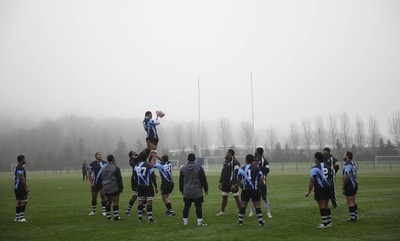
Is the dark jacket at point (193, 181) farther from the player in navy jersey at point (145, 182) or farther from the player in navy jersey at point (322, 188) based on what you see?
the player in navy jersey at point (322, 188)

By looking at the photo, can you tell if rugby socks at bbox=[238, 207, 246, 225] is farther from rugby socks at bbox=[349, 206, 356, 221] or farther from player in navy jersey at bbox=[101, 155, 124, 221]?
player in navy jersey at bbox=[101, 155, 124, 221]

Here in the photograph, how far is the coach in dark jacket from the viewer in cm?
1533

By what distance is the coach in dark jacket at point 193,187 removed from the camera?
50.3 feet

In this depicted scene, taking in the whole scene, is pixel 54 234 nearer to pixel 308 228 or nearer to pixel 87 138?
pixel 308 228

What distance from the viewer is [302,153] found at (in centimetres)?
11406

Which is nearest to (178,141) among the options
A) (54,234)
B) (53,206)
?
(53,206)

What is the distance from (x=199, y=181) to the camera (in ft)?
50.7

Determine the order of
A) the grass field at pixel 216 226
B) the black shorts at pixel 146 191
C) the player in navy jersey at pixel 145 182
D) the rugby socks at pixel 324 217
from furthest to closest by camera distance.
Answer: the black shorts at pixel 146 191
the player in navy jersey at pixel 145 182
the rugby socks at pixel 324 217
the grass field at pixel 216 226

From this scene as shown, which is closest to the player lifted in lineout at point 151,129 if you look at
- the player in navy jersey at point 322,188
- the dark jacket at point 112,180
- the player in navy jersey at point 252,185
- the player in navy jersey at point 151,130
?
the player in navy jersey at point 151,130

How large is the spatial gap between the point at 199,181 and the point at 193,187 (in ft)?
1.04

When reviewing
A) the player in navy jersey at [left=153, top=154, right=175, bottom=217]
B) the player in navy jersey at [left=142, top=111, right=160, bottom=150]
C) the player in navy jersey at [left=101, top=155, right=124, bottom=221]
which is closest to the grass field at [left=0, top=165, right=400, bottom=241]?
the player in navy jersey at [left=153, top=154, right=175, bottom=217]

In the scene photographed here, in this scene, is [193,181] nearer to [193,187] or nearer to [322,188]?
[193,187]

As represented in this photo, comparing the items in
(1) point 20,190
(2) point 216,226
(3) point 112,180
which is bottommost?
(2) point 216,226

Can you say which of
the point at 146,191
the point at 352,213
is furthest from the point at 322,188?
the point at 146,191
